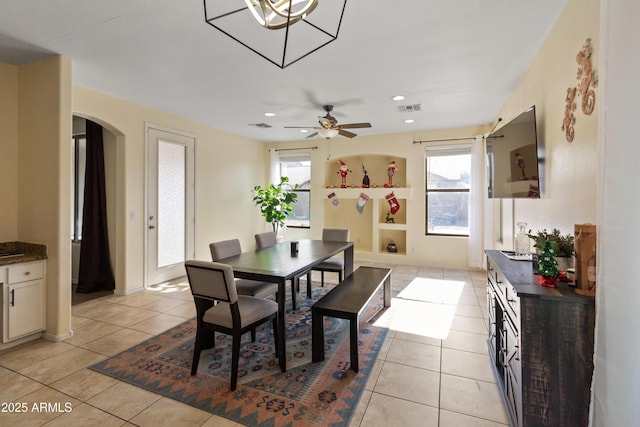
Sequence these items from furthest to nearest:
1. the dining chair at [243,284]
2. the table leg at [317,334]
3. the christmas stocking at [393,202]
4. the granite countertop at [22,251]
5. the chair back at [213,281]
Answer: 1. the christmas stocking at [393,202]
2. the dining chair at [243,284]
3. the granite countertop at [22,251]
4. the table leg at [317,334]
5. the chair back at [213,281]

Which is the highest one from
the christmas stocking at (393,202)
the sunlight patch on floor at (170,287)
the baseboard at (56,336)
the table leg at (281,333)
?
the christmas stocking at (393,202)

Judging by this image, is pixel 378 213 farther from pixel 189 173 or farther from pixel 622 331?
pixel 622 331

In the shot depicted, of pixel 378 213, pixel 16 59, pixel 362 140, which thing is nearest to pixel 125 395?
pixel 16 59

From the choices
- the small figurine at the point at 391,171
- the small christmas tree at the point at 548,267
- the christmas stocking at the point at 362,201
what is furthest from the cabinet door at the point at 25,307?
the small figurine at the point at 391,171

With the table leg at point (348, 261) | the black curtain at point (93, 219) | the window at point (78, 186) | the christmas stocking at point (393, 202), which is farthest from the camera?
the christmas stocking at point (393, 202)

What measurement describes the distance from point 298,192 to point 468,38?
5.01 meters

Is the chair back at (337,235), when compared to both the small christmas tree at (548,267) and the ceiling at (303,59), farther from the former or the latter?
the small christmas tree at (548,267)

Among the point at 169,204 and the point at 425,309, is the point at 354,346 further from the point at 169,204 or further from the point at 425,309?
the point at 169,204

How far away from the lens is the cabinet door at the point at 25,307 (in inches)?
104

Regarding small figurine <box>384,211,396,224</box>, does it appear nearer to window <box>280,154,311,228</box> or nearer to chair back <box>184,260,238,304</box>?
window <box>280,154,311,228</box>

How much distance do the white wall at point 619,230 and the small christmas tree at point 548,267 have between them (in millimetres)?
270

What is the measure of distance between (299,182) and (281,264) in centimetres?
449

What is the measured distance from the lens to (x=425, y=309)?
363 cm

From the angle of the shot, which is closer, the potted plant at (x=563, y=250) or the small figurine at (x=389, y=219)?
the potted plant at (x=563, y=250)
